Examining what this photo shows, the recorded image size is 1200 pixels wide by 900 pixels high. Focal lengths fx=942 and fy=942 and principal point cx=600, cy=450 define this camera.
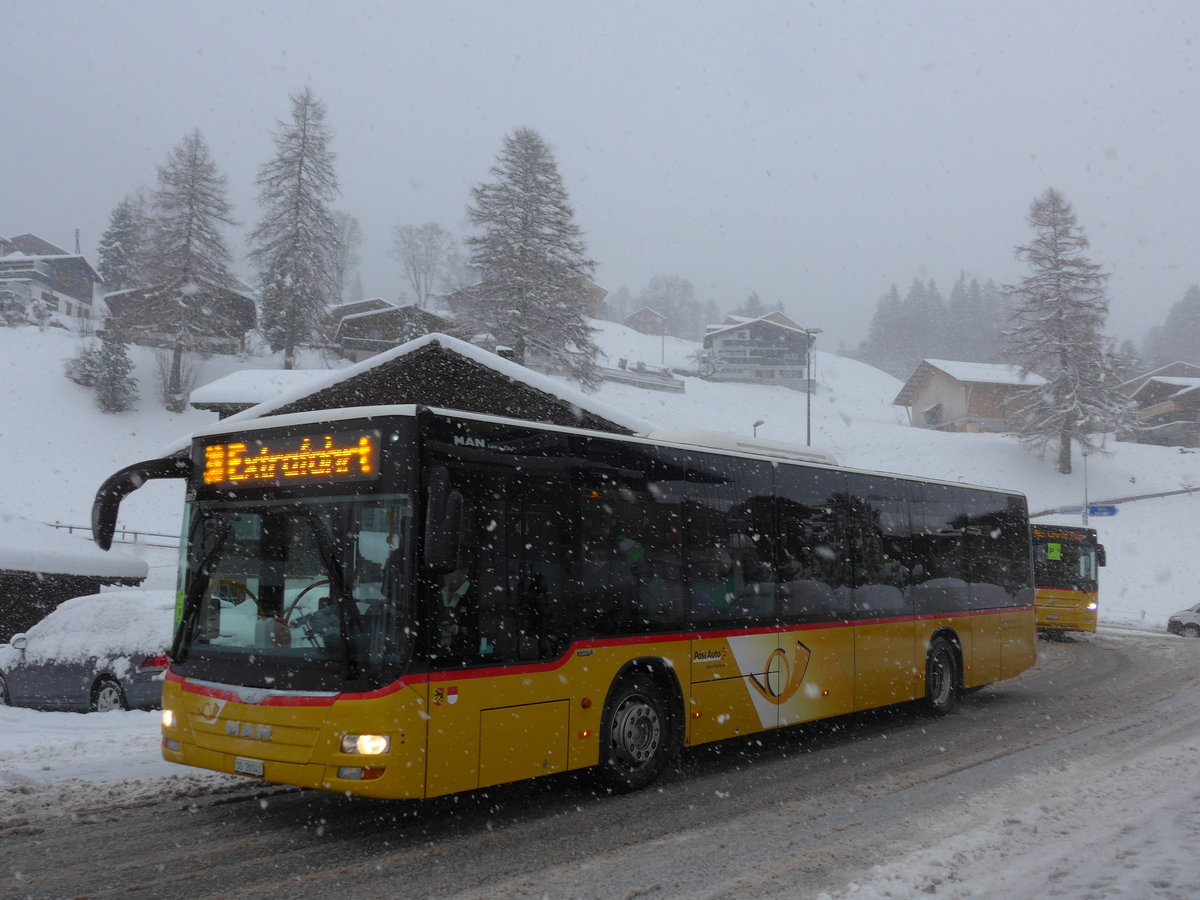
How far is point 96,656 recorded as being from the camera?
12.0 m

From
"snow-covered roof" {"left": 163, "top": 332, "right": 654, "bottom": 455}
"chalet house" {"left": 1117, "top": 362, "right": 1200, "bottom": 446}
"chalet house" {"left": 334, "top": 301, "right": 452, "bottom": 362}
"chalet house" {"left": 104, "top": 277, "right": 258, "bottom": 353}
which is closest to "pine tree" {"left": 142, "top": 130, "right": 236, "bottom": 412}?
"chalet house" {"left": 104, "top": 277, "right": 258, "bottom": 353}

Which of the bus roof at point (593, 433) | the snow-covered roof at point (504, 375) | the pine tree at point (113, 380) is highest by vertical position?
the pine tree at point (113, 380)

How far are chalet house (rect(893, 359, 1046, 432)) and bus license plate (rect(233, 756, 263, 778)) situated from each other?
71.0 m

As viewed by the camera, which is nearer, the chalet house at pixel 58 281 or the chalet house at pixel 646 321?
the chalet house at pixel 58 281

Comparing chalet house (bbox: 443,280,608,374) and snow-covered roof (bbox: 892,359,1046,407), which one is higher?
snow-covered roof (bbox: 892,359,1046,407)

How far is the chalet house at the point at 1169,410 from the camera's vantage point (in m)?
73.6

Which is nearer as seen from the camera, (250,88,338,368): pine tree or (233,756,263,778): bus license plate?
(233,756,263,778): bus license plate

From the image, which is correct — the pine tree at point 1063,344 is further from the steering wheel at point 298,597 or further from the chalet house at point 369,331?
the steering wheel at point 298,597

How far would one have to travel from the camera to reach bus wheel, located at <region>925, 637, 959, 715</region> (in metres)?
12.4

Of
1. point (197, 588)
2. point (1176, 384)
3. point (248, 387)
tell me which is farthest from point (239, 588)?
point (1176, 384)

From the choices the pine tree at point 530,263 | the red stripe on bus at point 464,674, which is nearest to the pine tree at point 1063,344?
the pine tree at point 530,263

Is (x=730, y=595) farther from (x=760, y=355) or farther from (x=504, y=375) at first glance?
(x=760, y=355)

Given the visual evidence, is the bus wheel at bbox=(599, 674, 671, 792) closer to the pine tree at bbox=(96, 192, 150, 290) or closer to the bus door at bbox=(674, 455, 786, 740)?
the bus door at bbox=(674, 455, 786, 740)

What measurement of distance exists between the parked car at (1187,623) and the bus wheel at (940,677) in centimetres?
1908
